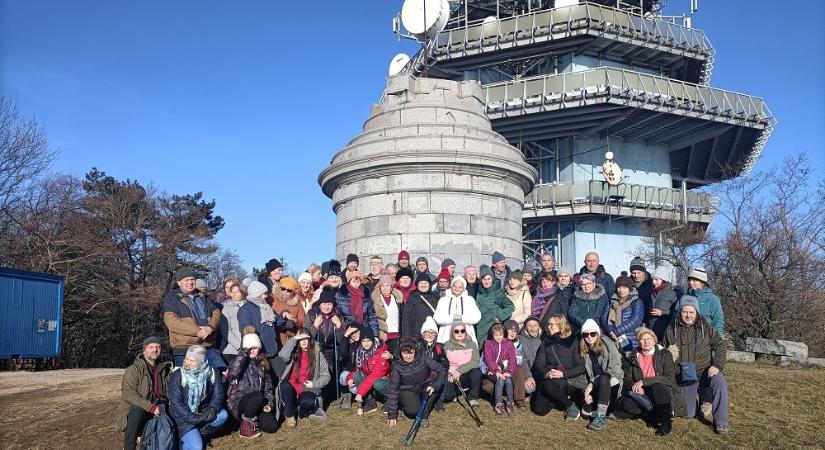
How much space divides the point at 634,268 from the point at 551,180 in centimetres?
2315

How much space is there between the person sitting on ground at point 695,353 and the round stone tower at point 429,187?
17.8 ft

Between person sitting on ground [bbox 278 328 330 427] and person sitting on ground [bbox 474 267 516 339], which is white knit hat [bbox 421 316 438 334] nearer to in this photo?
person sitting on ground [bbox 474 267 516 339]

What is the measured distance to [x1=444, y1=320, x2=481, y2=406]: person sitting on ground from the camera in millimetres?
7906

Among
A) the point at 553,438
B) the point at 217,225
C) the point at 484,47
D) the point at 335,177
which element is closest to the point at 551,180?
the point at 484,47

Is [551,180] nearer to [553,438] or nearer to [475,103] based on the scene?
[475,103]

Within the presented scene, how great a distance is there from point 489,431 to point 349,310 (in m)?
2.78

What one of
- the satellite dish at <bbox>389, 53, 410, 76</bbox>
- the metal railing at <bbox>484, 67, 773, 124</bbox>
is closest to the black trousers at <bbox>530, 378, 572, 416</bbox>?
the metal railing at <bbox>484, 67, 773, 124</bbox>

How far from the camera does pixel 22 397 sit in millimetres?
10148

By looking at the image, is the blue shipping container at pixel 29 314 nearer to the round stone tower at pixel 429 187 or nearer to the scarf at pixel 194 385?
the round stone tower at pixel 429 187

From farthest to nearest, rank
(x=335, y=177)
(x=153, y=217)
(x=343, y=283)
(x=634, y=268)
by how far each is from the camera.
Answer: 1. (x=153, y=217)
2. (x=335, y=177)
3. (x=343, y=283)
4. (x=634, y=268)

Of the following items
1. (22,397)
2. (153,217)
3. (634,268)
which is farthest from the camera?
(153,217)

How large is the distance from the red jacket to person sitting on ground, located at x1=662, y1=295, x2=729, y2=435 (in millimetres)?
3520

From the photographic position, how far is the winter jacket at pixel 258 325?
7.79 m

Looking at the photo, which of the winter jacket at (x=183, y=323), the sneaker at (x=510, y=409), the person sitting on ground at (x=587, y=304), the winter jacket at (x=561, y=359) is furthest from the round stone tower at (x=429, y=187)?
the winter jacket at (x=183, y=323)
